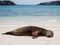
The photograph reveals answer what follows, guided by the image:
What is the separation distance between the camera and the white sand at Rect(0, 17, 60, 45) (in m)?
1.28

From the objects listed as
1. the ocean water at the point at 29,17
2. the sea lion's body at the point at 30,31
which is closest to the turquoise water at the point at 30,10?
the ocean water at the point at 29,17

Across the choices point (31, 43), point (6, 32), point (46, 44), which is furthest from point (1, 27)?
point (46, 44)

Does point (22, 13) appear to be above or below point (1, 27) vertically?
above

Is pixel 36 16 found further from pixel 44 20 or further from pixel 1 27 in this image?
Answer: pixel 1 27

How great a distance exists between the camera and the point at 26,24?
4.53ft

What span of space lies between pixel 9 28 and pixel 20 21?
0.35ft

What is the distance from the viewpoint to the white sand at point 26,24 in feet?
4.18

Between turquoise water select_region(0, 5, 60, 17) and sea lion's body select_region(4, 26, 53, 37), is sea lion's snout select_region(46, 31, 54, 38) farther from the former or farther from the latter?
turquoise water select_region(0, 5, 60, 17)

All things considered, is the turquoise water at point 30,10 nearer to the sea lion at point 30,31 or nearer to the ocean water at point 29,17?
the ocean water at point 29,17

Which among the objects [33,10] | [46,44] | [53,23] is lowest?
[46,44]

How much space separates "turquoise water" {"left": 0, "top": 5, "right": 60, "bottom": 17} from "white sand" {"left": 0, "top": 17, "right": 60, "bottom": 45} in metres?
0.04

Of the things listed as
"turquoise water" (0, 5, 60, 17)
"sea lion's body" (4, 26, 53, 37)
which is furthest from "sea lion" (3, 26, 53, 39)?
"turquoise water" (0, 5, 60, 17)

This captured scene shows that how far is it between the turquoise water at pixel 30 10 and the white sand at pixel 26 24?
0.04 meters

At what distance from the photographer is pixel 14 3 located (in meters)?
1.39
